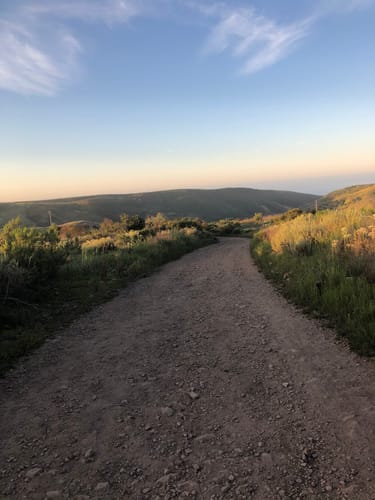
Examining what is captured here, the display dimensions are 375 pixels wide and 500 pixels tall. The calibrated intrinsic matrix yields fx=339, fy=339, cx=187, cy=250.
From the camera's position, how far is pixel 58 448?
2.92 meters

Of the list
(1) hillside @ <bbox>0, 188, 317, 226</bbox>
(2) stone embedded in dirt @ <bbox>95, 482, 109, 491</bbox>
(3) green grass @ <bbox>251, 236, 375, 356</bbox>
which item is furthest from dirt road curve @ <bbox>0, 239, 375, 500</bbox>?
(1) hillside @ <bbox>0, 188, 317, 226</bbox>

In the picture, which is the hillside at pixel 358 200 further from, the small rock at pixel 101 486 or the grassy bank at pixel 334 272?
the small rock at pixel 101 486

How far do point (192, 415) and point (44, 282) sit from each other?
6.79m

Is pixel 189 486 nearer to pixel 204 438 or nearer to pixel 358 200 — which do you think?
pixel 204 438

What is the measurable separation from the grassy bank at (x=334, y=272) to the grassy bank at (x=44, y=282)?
4.53 metres

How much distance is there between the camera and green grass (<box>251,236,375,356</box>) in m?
4.75

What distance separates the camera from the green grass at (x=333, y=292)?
15.6ft

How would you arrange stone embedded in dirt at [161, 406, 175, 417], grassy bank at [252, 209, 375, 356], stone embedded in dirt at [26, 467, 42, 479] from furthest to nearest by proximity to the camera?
grassy bank at [252, 209, 375, 356] → stone embedded in dirt at [161, 406, 175, 417] → stone embedded in dirt at [26, 467, 42, 479]

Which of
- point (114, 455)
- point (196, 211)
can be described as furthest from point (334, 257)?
point (196, 211)

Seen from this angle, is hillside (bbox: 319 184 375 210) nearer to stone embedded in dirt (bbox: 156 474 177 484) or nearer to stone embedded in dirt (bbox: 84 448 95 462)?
stone embedded in dirt (bbox: 156 474 177 484)

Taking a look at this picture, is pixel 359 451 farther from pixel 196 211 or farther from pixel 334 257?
pixel 196 211

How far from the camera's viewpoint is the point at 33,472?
265cm

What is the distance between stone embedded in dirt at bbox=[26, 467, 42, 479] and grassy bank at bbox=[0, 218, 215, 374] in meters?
2.19

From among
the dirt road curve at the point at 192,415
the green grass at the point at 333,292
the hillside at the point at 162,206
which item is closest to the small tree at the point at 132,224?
the green grass at the point at 333,292
